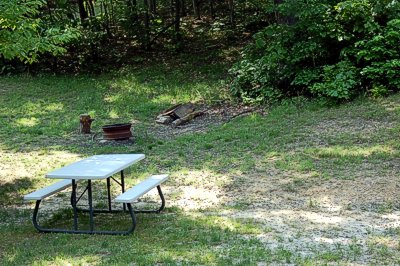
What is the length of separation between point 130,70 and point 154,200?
930cm

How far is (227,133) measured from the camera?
9438mm

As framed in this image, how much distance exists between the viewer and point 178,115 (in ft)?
36.1

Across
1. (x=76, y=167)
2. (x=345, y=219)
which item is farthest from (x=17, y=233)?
(x=345, y=219)

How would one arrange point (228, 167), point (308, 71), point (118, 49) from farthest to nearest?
point (118, 49), point (308, 71), point (228, 167)

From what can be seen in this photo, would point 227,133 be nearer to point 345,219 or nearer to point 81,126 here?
point 81,126

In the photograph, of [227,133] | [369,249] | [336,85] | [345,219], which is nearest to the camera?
[369,249]

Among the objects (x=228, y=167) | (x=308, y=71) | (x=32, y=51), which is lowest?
(x=228, y=167)


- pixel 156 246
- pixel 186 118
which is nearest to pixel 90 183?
pixel 156 246

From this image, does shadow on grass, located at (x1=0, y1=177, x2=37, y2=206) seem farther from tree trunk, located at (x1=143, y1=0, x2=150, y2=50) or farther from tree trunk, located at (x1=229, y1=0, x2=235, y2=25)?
tree trunk, located at (x1=229, y1=0, x2=235, y2=25)

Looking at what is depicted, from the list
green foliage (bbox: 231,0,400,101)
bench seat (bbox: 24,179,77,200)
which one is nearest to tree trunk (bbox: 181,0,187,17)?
green foliage (bbox: 231,0,400,101)

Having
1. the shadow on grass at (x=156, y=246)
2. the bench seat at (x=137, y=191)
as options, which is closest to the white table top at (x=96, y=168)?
the bench seat at (x=137, y=191)

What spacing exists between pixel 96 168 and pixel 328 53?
701cm

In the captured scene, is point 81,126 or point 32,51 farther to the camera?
point 81,126

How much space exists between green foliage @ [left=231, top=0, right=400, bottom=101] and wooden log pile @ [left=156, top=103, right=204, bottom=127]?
115 centimetres
